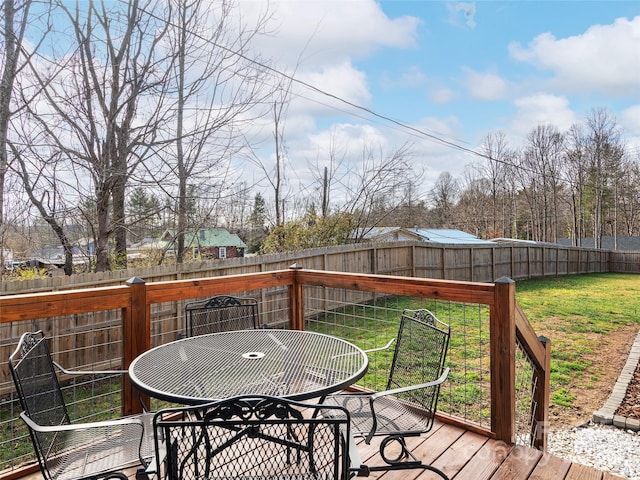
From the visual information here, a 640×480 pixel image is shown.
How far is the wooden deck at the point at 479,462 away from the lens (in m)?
2.01

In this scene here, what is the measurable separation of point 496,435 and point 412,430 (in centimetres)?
82

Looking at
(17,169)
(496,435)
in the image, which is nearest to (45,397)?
(496,435)

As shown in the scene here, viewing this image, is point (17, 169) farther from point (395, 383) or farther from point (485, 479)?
point (485, 479)

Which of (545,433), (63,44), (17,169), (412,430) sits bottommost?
(545,433)

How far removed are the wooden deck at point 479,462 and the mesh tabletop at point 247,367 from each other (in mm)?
540

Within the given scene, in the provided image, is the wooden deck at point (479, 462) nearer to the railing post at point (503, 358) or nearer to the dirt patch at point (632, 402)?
the railing post at point (503, 358)

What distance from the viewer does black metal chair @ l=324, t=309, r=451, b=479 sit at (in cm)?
184

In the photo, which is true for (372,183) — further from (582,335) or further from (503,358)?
(503,358)

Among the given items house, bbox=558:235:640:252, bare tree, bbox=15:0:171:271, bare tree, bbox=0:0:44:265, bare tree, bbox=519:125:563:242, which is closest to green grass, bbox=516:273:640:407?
bare tree, bbox=15:0:171:271

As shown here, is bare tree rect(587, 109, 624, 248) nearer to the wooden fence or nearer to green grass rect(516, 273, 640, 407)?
the wooden fence

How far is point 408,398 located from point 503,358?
1.92 feet

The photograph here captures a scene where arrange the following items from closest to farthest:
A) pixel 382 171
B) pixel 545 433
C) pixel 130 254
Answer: pixel 545 433
pixel 130 254
pixel 382 171

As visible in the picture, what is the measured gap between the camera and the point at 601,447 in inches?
127

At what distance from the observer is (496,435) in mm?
2314
